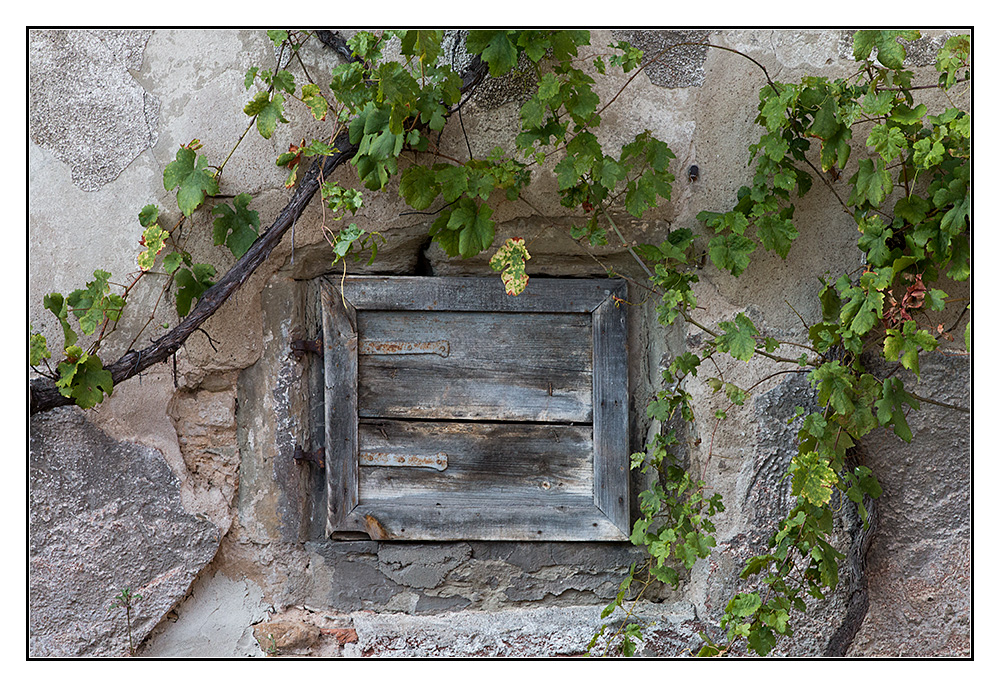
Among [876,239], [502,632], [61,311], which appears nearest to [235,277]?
[61,311]

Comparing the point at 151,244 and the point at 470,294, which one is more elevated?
the point at 151,244

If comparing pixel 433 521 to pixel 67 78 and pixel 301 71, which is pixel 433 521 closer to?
pixel 301 71

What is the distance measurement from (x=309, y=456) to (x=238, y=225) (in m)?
0.63

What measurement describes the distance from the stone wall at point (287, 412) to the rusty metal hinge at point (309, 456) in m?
Answer: 0.02

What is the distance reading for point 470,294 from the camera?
6.48 ft

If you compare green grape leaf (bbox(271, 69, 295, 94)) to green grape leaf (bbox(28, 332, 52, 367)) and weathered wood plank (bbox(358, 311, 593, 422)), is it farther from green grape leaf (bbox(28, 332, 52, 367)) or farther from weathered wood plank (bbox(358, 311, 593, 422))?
green grape leaf (bbox(28, 332, 52, 367))

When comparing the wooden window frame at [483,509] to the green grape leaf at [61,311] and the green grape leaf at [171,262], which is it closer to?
the green grape leaf at [171,262]

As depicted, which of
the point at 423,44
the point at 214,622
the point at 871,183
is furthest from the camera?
the point at 214,622

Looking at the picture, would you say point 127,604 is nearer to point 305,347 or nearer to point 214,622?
point 214,622

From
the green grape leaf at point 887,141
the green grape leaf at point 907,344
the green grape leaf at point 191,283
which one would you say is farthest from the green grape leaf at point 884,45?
the green grape leaf at point 191,283

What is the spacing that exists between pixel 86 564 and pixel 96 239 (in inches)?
31.7

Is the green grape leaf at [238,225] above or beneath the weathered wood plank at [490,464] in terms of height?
above

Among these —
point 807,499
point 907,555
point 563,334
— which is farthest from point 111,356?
point 907,555

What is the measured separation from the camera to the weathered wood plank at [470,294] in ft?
6.44
